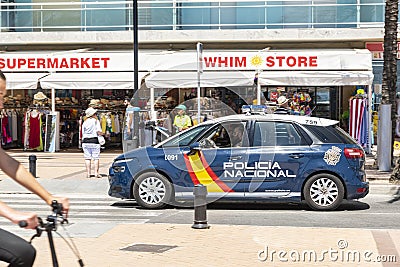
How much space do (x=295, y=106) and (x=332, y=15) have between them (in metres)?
3.54

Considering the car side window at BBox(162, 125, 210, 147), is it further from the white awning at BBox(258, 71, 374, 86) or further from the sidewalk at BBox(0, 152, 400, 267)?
the white awning at BBox(258, 71, 374, 86)

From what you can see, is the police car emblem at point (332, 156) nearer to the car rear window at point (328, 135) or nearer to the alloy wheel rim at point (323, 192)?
the car rear window at point (328, 135)

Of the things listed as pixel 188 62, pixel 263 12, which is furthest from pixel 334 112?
pixel 188 62

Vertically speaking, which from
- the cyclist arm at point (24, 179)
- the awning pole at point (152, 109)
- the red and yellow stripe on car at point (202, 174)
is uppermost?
the awning pole at point (152, 109)

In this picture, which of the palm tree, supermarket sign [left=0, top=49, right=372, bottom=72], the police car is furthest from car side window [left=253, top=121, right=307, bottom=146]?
supermarket sign [left=0, top=49, right=372, bottom=72]

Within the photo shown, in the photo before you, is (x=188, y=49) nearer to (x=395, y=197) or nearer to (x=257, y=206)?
(x=395, y=197)

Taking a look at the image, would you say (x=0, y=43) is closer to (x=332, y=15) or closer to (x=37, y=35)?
(x=37, y=35)

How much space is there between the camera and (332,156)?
12.8 m

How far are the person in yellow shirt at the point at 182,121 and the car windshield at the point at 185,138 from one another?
8.94 m

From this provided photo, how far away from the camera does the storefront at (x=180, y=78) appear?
24500 mm

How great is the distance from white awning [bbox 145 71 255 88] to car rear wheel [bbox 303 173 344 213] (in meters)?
11.8

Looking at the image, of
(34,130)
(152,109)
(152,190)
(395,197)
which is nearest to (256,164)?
(152,190)

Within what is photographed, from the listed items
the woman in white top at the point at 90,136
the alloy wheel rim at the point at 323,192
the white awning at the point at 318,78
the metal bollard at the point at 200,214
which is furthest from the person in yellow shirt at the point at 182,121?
the metal bollard at the point at 200,214

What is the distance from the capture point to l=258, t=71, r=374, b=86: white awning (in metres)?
23.9
